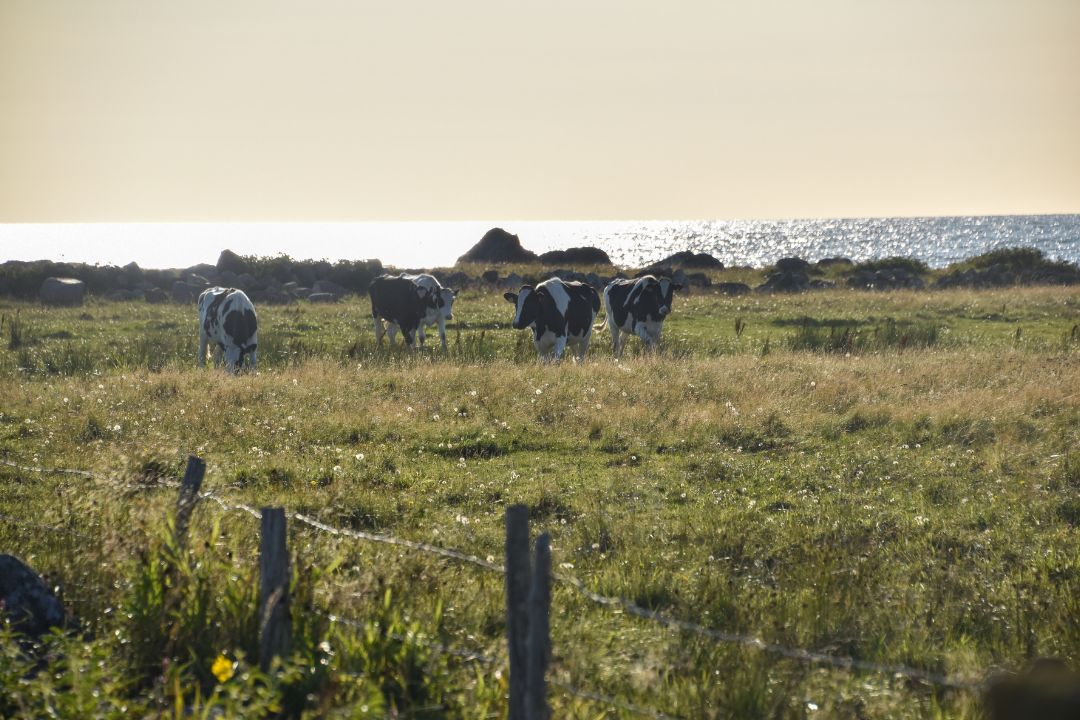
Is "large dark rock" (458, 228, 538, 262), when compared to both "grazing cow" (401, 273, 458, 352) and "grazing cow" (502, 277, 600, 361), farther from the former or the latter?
"grazing cow" (502, 277, 600, 361)

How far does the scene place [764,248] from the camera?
15400 centimetres

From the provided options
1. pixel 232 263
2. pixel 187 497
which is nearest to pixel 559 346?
pixel 187 497

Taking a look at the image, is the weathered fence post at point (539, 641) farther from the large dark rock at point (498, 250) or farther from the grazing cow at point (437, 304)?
the large dark rock at point (498, 250)

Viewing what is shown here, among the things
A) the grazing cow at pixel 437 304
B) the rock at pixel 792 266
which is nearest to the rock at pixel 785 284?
the rock at pixel 792 266

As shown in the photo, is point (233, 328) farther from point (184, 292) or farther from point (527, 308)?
point (184, 292)

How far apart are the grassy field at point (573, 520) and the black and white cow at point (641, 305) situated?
12.8 feet

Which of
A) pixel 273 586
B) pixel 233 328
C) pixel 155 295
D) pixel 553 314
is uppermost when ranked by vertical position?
pixel 155 295

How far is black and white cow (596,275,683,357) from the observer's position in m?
24.1

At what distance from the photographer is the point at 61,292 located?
37.0 meters

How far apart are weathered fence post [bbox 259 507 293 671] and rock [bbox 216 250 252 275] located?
4136 centimetres

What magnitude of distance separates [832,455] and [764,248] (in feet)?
479

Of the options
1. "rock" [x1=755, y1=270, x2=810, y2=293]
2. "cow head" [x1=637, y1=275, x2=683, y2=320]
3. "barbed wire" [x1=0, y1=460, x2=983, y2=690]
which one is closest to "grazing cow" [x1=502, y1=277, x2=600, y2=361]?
"cow head" [x1=637, y1=275, x2=683, y2=320]

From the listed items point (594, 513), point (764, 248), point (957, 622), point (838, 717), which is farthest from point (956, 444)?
point (764, 248)

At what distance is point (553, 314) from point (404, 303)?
4.95m
